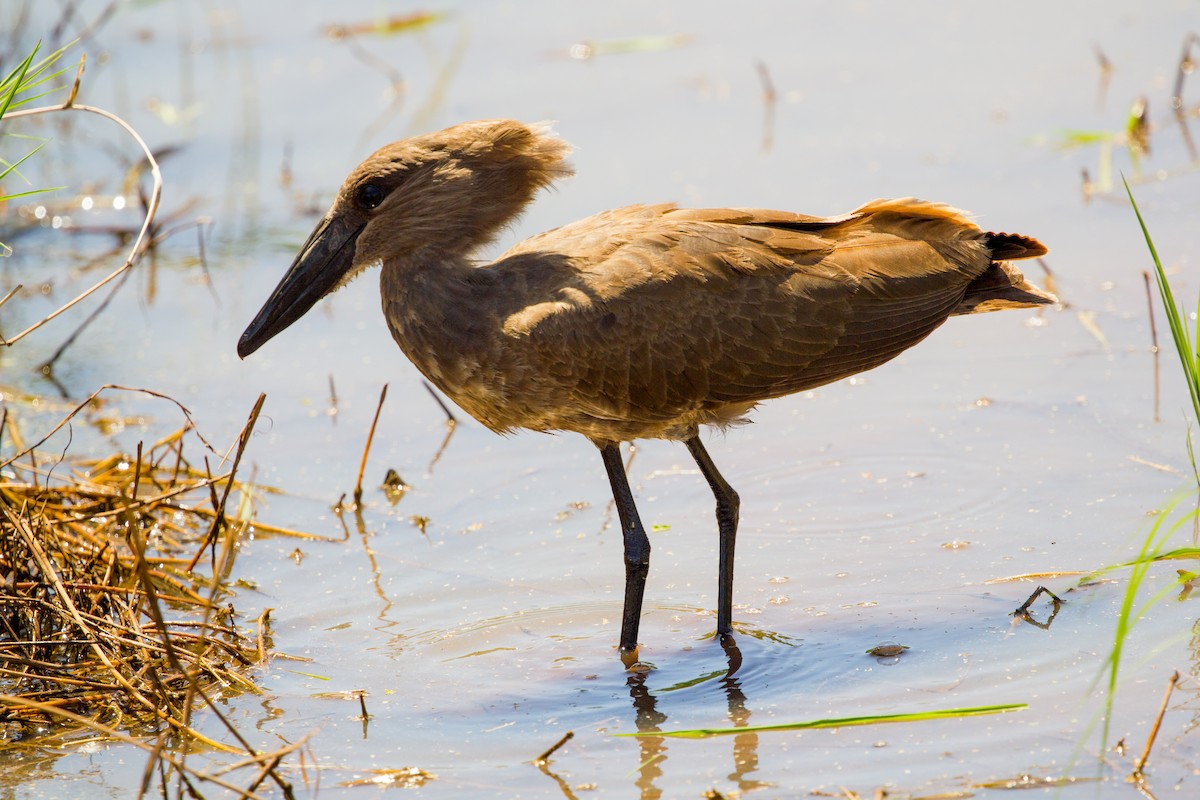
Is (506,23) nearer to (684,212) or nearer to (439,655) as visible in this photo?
(684,212)

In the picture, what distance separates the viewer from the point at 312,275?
4941 mm

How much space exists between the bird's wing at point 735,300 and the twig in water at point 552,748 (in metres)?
1.18

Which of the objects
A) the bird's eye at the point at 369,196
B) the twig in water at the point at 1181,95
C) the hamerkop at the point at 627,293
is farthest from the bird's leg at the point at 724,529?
the twig in water at the point at 1181,95

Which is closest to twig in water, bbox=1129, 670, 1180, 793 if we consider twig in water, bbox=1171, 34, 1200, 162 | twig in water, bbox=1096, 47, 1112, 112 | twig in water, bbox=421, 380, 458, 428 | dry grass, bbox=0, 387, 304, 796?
dry grass, bbox=0, 387, 304, 796

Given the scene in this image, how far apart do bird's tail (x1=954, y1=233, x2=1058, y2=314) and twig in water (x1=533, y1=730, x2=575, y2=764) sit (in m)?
2.07

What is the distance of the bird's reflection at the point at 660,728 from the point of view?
3.73m

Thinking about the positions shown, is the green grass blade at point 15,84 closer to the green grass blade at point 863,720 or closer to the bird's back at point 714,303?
the bird's back at point 714,303

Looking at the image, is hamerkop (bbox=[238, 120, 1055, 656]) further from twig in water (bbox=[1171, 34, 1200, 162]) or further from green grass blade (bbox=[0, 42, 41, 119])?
twig in water (bbox=[1171, 34, 1200, 162])

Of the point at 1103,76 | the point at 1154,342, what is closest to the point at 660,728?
the point at 1154,342

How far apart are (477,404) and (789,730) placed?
4.80 ft

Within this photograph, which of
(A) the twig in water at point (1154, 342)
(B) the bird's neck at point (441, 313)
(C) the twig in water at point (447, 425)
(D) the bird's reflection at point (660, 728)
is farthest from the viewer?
(C) the twig in water at point (447, 425)

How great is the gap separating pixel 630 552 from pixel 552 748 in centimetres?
108

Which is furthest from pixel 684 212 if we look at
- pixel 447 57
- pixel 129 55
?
pixel 129 55

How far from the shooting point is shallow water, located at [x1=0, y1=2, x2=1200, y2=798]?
402cm
